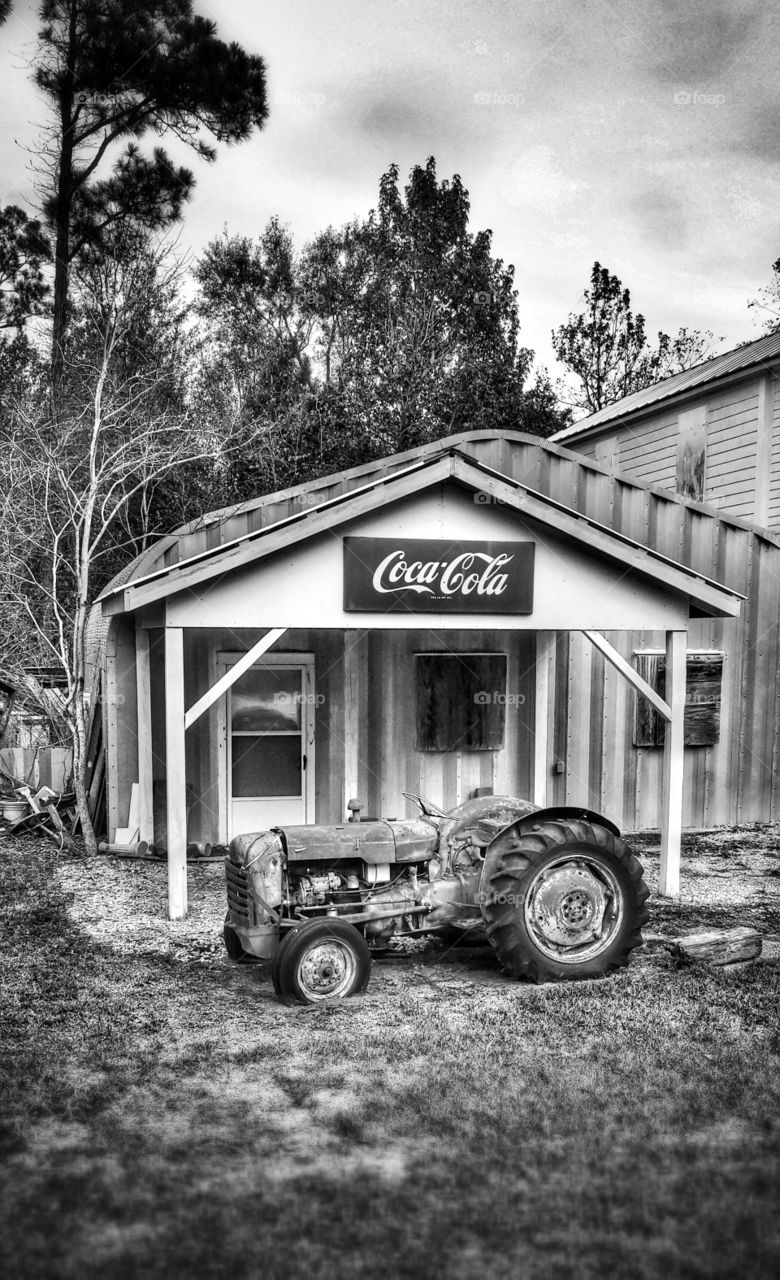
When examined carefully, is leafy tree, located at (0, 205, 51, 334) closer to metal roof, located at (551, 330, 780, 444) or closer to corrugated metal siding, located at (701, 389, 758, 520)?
metal roof, located at (551, 330, 780, 444)

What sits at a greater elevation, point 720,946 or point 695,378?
point 695,378

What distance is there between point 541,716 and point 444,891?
15.5 ft

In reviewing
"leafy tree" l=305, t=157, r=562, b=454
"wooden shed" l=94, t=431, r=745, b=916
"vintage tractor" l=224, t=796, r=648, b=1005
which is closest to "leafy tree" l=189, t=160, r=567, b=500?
"leafy tree" l=305, t=157, r=562, b=454

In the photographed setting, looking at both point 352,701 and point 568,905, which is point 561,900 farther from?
point 352,701

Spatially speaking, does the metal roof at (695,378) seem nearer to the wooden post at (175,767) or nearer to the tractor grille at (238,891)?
the wooden post at (175,767)

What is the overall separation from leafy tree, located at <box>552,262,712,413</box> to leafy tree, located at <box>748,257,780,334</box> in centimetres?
230

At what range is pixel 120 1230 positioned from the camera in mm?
3266

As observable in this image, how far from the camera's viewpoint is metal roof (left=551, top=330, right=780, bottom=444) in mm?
15062

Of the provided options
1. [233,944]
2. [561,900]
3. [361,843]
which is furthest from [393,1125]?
[233,944]

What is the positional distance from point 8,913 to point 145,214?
751 inches

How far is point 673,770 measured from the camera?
8773 mm

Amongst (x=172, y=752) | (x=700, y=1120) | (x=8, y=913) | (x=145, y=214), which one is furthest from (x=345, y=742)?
(x=145, y=214)

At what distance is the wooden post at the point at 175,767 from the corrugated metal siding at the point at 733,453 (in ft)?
34.9

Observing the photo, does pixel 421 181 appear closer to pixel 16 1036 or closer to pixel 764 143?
pixel 764 143
